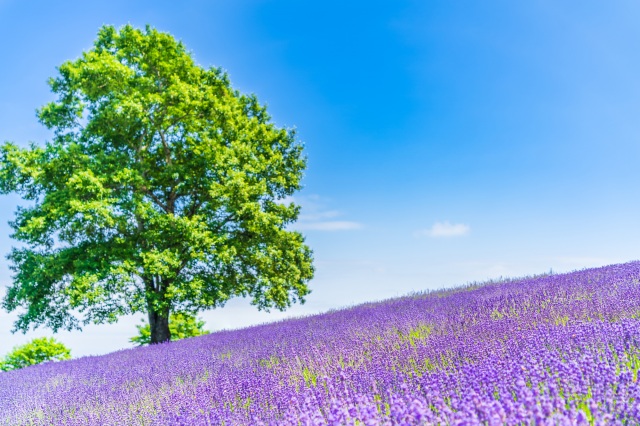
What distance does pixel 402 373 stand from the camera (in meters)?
4.70

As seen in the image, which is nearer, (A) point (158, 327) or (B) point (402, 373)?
(B) point (402, 373)

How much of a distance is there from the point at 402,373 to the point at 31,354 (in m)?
16.0

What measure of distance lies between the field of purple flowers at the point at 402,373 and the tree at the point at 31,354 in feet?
24.4

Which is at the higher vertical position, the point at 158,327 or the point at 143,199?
the point at 143,199

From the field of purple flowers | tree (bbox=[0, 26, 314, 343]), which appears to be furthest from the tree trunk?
the field of purple flowers

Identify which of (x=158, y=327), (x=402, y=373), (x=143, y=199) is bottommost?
(x=402, y=373)

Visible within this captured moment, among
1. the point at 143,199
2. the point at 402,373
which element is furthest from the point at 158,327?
the point at 402,373

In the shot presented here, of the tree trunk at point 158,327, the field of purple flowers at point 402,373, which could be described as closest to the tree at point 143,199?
the tree trunk at point 158,327

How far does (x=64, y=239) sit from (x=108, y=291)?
2.91 metres

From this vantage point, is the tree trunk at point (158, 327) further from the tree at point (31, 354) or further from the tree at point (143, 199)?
the tree at point (31, 354)

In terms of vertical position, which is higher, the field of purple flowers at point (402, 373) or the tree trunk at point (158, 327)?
the tree trunk at point (158, 327)

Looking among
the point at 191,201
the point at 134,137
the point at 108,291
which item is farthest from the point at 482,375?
the point at 134,137

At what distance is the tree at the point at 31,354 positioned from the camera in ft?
54.0

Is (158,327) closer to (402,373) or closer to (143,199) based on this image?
(143,199)
